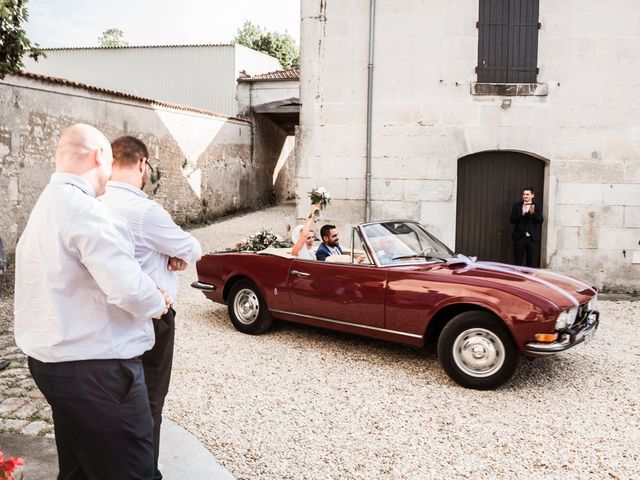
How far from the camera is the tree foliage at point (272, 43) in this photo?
42.9m

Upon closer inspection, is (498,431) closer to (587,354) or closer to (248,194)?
(587,354)

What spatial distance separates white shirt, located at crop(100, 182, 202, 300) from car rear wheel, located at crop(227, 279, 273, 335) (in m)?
3.76

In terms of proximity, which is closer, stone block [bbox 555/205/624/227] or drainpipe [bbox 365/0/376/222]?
stone block [bbox 555/205/624/227]

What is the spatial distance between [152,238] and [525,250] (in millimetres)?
7879

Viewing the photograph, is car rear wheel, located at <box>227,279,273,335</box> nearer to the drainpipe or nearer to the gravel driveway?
the gravel driveway

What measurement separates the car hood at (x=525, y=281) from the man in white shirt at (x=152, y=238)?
2954 millimetres

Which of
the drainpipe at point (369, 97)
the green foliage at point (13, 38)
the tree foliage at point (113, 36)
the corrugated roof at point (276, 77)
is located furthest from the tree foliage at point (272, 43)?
the green foliage at point (13, 38)

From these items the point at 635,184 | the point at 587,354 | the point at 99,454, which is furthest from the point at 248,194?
the point at 99,454

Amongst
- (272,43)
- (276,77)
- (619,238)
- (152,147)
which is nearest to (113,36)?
(272,43)

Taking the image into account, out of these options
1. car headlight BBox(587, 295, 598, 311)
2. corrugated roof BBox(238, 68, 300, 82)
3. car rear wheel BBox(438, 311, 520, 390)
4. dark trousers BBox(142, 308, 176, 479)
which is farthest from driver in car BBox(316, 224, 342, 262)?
corrugated roof BBox(238, 68, 300, 82)

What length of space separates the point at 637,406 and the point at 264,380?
3.07 metres

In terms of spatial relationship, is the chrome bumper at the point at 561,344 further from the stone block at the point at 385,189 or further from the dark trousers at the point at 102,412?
the stone block at the point at 385,189

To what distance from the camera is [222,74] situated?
24.4 metres

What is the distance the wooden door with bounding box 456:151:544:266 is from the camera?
982 cm
